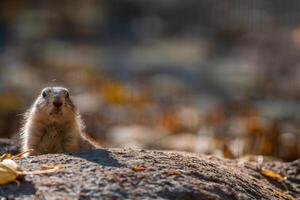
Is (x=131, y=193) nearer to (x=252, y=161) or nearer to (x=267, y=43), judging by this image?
(x=252, y=161)

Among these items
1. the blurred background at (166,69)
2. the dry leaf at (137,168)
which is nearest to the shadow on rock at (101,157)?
the dry leaf at (137,168)

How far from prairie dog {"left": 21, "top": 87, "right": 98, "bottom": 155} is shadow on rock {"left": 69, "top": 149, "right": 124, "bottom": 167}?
1.07m

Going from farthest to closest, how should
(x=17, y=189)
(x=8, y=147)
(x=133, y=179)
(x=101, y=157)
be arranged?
(x=8, y=147)
(x=101, y=157)
(x=133, y=179)
(x=17, y=189)

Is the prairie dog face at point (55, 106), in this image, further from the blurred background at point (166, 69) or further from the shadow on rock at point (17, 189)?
the blurred background at point (166, 69)

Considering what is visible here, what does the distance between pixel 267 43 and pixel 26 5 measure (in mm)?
6894

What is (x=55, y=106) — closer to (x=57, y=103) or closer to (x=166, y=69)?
(x=57, y=103)

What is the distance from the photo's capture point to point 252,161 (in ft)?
29.7

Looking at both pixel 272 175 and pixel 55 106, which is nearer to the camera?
pixel 55 106

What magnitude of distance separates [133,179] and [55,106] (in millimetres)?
2285

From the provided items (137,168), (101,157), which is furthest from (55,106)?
(137,168)

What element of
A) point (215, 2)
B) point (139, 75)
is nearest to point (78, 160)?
point (139, 75)

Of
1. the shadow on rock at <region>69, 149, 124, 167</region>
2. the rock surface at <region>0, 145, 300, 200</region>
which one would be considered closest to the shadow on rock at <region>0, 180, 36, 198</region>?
the rock surface at <region>0, 145, 300, 200</region>

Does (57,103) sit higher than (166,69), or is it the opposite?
(166,69)

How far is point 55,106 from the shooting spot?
26.4ft
